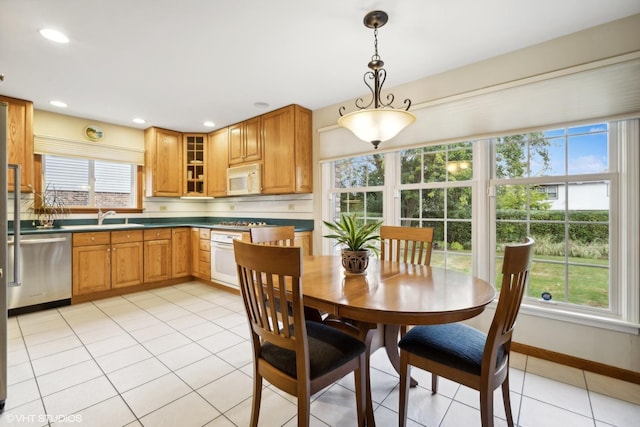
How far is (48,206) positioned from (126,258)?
1.14 m

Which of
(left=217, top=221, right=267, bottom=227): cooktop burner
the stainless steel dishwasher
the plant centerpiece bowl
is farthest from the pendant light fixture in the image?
the stainless steel dishwasher

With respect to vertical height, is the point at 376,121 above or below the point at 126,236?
above

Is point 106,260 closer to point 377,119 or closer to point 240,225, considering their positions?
point 240,225

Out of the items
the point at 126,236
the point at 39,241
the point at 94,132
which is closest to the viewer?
the point at 39,241

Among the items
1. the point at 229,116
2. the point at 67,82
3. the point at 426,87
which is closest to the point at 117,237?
the point at 67,82

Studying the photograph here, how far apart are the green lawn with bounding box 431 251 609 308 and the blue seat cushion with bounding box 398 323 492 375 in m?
1.24

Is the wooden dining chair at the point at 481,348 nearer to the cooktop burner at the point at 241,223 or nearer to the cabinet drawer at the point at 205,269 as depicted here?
the cooktop burner at the point at 241,223

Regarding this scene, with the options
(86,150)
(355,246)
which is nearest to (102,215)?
(86,150)

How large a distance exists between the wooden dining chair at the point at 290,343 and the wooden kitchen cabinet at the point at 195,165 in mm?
3821

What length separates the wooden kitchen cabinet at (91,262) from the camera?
11.5 feet

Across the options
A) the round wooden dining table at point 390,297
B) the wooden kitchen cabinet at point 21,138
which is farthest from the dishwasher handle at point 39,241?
the round wooden dining table at point 390,297

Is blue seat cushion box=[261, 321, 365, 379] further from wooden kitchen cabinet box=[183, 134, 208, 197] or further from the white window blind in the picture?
the white window blind

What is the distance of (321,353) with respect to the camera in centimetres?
137

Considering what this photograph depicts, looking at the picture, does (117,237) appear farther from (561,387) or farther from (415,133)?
(561,387)
